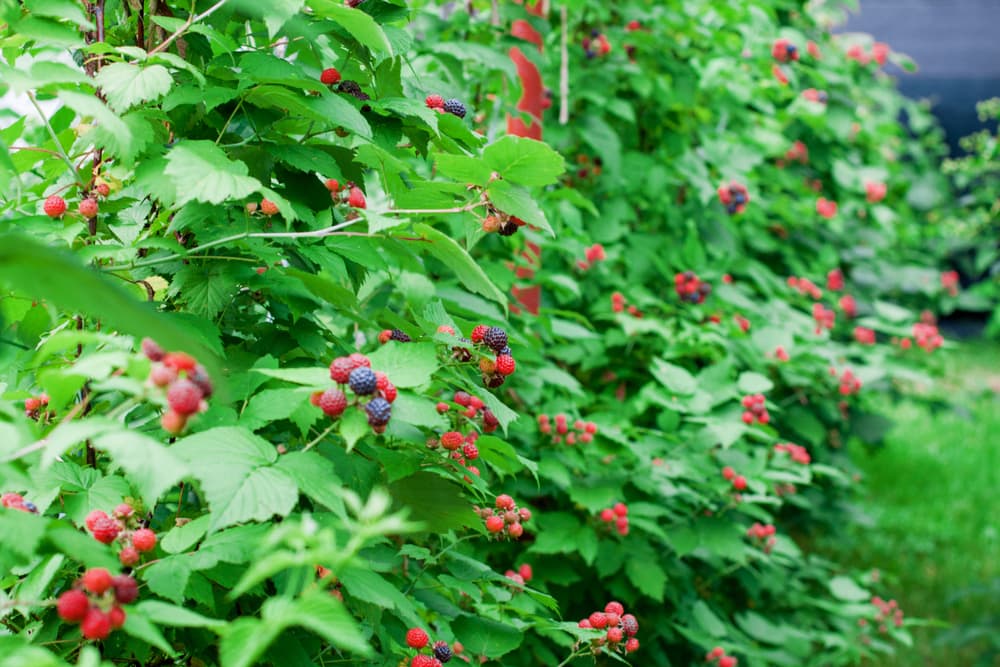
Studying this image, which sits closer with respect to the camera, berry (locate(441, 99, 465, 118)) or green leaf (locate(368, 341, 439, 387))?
green leaf (locate(368, 341, 439, 387))

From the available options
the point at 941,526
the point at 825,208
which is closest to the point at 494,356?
the point at 825,208

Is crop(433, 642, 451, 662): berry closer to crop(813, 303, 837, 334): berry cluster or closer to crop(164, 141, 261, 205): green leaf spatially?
crop(164, 141, 261, 205): green leaf

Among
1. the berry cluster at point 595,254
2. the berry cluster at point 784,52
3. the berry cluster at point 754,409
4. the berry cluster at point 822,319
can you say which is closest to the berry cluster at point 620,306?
the berry cluster at point 595,254

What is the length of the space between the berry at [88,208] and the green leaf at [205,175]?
22 cm

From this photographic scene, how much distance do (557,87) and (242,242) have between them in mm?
2123

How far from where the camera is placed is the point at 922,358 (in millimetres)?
3791

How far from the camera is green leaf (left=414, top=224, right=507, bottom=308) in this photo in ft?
3.83

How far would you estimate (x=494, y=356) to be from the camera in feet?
4.12

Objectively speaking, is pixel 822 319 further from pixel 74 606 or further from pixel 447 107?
pixel 74 606

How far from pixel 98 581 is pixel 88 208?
2.08 feet

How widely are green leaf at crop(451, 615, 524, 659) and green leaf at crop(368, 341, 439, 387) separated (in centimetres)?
60

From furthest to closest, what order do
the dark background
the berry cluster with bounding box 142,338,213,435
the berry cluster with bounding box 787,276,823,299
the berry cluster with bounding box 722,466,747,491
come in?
the dark background
the berry cluster with bounding box 787,276,823,299
the berry cluster with bounding box 722,466,747,491
the berry cluster with bounding box 142,338,213,435

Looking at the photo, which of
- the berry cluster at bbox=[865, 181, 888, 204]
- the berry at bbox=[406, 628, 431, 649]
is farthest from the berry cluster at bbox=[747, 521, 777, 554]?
the berry cluster at bbox=[865, 181, 888, 204]

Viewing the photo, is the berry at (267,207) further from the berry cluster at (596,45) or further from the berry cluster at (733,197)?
the berry cluster at (733,197)
